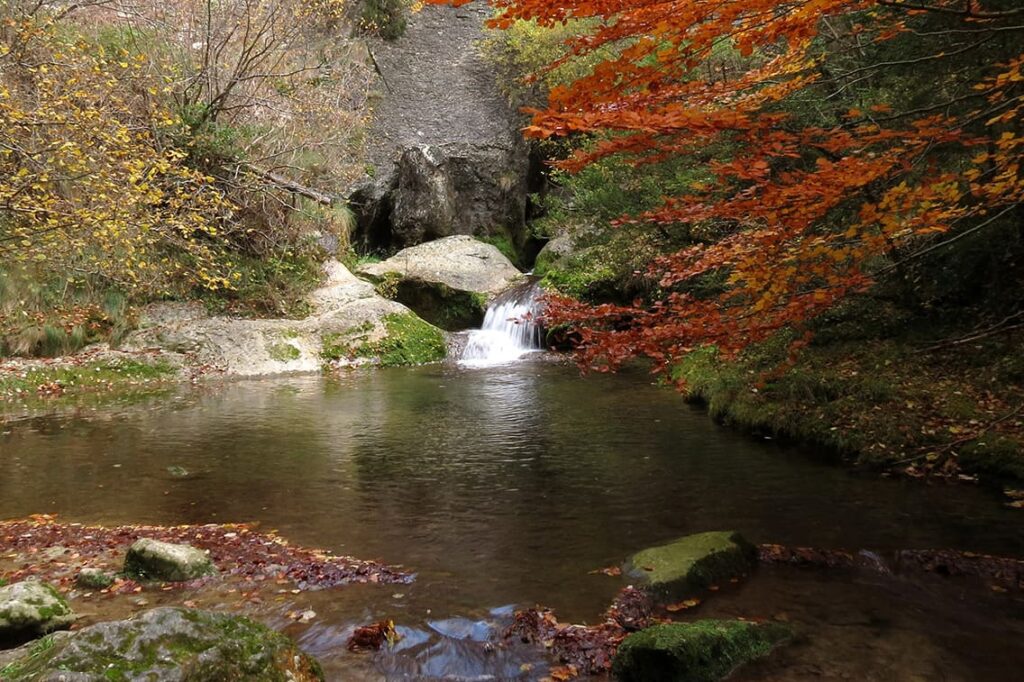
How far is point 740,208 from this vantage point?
16.9ft

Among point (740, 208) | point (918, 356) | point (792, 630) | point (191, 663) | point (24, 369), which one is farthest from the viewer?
point (24, 369)

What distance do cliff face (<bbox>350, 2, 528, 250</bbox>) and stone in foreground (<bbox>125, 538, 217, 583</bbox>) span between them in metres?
16.6

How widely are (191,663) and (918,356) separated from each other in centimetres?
801

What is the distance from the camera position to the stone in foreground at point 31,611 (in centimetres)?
359

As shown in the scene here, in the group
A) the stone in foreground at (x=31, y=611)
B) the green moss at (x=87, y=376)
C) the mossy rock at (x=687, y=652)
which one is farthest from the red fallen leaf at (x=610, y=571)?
→ the green moss at (x=87, y=376)

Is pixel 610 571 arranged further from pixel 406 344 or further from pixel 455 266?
pixel 455 266

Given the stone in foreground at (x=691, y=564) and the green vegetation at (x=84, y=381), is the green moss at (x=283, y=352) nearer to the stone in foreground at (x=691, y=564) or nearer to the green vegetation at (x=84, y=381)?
the green vegetation at (x=84, y=381)

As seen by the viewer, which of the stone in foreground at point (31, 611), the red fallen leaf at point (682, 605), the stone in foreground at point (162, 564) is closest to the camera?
the stone in foreground at point (31, 611)

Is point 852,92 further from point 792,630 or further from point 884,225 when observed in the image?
point 792,630

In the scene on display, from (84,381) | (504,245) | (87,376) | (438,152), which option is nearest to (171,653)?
(84,381)

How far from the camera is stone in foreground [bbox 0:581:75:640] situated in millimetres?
3586

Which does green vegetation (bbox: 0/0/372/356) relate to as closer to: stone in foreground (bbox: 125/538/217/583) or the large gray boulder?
the large gray boulder

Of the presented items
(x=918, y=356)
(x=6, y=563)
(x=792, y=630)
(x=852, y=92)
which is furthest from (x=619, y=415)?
(x=6, y=563)

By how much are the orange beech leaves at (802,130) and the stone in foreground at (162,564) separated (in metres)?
3.57
